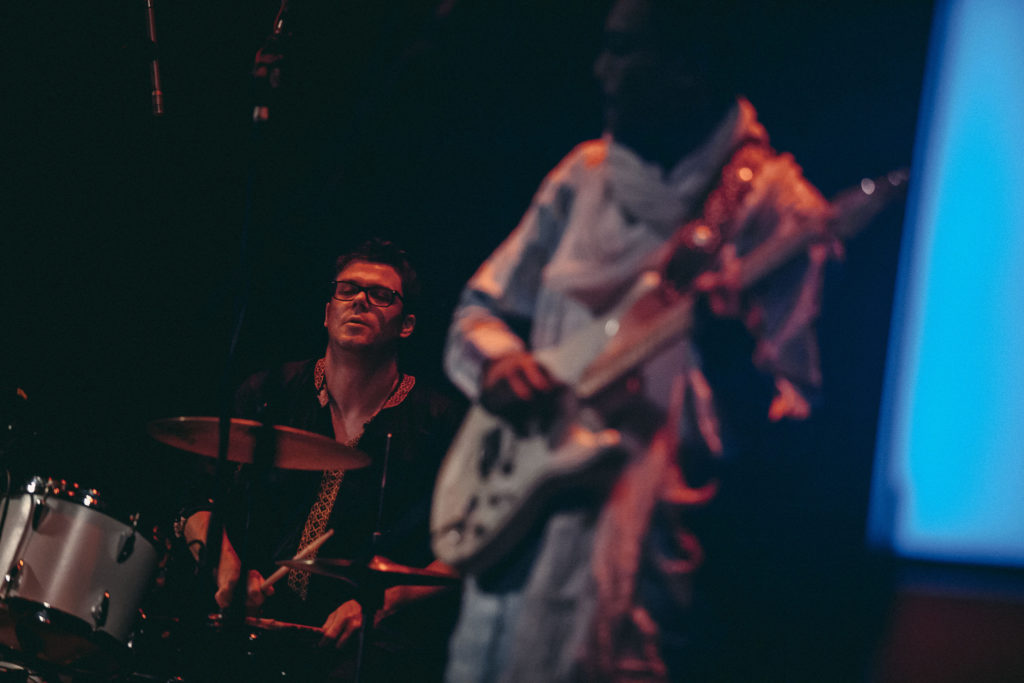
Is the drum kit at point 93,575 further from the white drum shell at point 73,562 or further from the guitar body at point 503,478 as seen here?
the guitar body at point 503,478

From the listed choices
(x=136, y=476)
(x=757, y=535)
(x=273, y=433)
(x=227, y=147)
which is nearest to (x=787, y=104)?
(x=757, y=535)

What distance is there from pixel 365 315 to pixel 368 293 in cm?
8

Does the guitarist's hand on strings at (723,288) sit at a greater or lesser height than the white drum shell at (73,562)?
greater

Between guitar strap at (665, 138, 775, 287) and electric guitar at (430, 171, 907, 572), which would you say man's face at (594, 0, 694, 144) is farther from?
electric guitar at (430, 171, 907, 572)

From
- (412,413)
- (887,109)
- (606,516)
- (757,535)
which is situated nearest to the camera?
(606,516)

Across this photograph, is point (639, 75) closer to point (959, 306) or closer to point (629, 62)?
point (629, 62)

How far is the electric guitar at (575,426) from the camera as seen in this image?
1.41m

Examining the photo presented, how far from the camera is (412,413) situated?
3.07 m

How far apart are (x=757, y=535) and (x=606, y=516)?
0.36 metres

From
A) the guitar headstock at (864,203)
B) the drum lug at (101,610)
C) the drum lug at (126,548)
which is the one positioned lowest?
the drum lug at (101,610)

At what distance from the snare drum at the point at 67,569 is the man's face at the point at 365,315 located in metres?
0.95

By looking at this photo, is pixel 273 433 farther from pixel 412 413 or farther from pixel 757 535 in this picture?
pixel 757 535

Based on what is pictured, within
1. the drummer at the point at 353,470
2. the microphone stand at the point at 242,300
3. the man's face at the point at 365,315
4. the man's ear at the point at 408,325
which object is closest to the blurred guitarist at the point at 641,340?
the microphone stand at the point at 242,300

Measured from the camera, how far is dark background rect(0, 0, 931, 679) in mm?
2533
